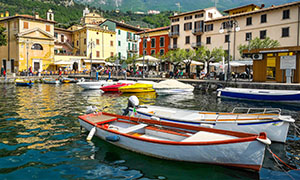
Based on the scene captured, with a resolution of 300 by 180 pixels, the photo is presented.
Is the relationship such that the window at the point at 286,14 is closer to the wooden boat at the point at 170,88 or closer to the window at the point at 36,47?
the wooden boat at the point at 170,88

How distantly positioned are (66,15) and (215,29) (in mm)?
60357

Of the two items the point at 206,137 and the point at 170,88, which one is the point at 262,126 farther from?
the point at 170,88

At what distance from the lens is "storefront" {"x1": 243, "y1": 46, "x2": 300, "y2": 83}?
2048 cm

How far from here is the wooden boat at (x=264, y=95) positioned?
16266 mm

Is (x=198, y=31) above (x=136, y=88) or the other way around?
above

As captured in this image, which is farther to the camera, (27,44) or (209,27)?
(27,44)

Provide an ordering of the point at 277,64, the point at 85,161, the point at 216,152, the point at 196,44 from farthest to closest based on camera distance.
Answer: the point at 196,44, the point at 277,64, the point at 85,161, the point at 216,152

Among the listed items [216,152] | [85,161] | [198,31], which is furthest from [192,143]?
[198,31]

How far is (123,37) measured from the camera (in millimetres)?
60094

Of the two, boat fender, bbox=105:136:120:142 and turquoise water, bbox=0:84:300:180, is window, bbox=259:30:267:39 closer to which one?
turquoise water, bbox=0:84:300:180

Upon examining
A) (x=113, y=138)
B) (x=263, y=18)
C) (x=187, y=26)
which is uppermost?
(x=187, y=26)

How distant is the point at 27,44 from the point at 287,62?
43503 millimetres

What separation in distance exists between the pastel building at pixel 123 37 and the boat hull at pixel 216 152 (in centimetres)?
5099

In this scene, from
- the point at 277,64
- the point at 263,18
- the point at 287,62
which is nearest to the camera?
the point at 287,62
